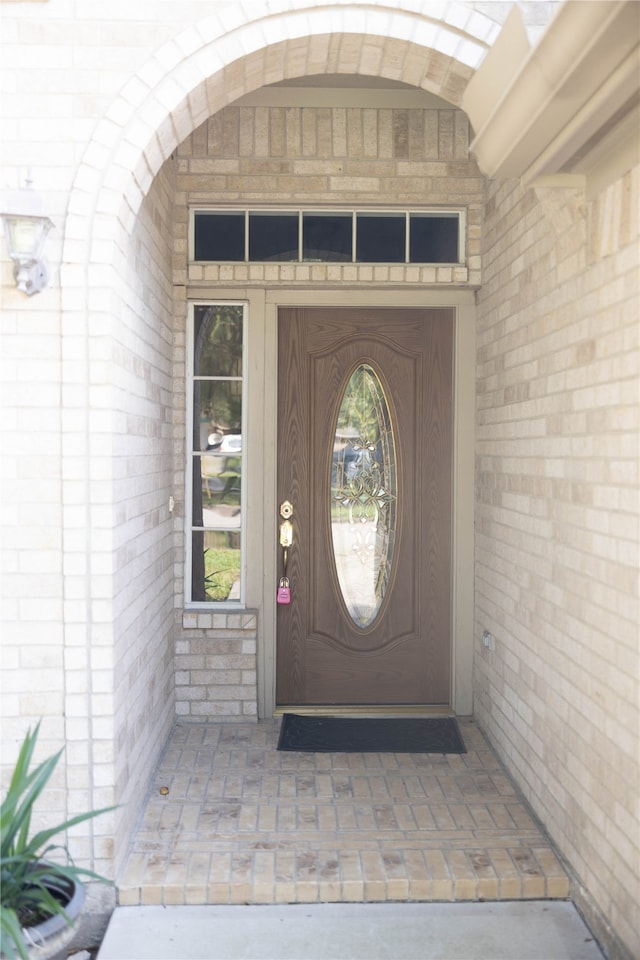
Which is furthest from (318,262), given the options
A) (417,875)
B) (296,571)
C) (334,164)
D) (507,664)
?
(417,875)

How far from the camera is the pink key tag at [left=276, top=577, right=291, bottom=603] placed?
4.84 metres

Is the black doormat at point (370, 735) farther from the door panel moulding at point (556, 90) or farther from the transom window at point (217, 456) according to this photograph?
the door panel moulding at point (556, 90)

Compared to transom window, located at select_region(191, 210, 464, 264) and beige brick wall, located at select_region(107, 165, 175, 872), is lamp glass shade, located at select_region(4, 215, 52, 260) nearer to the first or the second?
beige brick wall, located at select_region(107, 165, 175, 872)

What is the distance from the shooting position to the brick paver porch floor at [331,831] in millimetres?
3139

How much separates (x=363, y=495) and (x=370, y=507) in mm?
79

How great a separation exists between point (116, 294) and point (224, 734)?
2.49 meters

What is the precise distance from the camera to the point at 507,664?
414 centimetres

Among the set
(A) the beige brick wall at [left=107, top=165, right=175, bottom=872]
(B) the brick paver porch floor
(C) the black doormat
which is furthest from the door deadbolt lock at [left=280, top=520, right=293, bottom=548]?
(B) the brick paver porch floor

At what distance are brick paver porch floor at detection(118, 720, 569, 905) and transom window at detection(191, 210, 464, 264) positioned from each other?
2.60 meters

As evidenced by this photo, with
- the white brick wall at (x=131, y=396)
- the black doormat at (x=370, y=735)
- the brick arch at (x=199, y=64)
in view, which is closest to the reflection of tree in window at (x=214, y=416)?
the black doormat at (x=370, y=735)

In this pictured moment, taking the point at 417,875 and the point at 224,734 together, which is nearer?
the point at 417,875

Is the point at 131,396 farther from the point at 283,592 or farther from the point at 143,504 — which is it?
the point at 283,592

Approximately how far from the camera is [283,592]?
4848mm

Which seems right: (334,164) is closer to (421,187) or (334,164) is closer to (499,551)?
(421,187)
